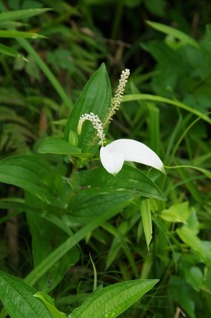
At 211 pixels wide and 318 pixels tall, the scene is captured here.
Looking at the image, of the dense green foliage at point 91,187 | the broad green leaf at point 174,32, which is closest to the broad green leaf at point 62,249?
the dense green foliage at point 91,187

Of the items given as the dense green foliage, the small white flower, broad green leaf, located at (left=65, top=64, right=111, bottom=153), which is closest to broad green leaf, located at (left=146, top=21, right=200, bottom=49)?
the dense green foliage

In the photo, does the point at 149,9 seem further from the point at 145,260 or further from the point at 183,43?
the point at 145,260

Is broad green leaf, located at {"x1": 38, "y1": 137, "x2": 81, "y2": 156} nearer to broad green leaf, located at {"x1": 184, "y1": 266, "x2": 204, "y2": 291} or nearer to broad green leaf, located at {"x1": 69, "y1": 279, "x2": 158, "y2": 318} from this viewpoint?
broad green leaf, located at {"x1": 69, "y1": 279, "x2": 158, "y2": 318}

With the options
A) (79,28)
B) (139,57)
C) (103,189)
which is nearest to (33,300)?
(103,189)

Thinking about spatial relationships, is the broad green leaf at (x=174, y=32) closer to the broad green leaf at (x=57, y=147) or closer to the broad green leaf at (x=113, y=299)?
the broad green leaf at (x=57, y=147)

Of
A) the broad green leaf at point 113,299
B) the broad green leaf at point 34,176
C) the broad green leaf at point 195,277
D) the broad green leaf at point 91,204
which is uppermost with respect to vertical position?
the broad green leaf at point 34,176

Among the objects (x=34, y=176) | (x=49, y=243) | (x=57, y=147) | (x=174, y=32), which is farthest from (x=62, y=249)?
(x=174, y=32)
